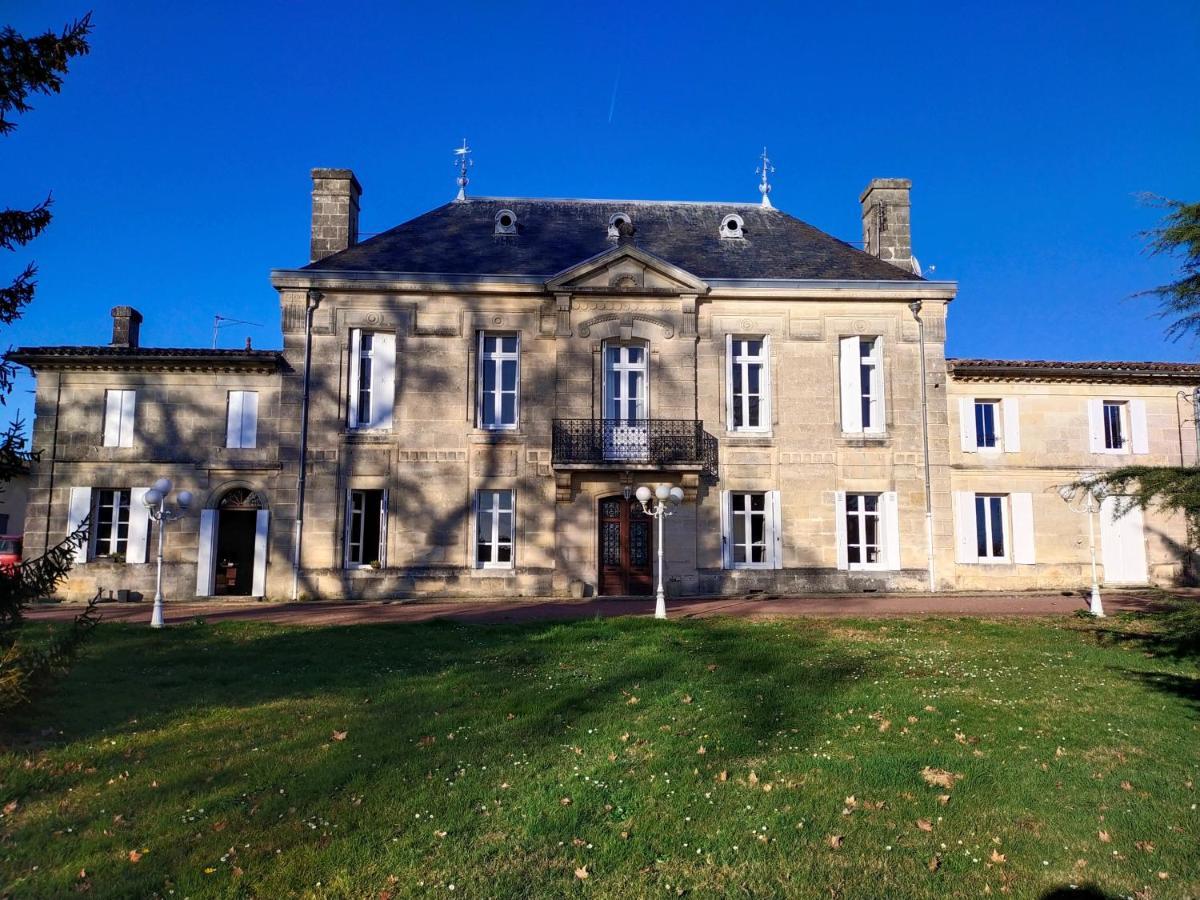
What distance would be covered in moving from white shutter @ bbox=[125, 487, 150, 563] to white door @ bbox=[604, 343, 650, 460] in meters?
10.9

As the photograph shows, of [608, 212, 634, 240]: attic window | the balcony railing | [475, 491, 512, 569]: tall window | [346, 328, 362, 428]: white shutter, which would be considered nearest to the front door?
the balcony railing

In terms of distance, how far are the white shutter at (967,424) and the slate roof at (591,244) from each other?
3493 millimetres

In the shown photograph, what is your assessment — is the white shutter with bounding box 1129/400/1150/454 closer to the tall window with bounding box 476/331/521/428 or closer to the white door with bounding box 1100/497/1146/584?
the white door with bounding box 1100/497/1146/584

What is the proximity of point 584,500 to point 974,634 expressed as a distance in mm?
9367

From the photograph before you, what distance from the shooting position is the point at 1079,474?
20.0m

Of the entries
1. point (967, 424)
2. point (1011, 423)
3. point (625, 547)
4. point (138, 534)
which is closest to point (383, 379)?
point (138, 534)

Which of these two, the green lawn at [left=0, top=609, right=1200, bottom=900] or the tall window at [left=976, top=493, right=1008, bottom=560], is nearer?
the green lawn at [left=0, top=609, right=1200, bottom=900]

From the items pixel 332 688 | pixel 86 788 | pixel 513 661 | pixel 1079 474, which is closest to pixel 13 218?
pixel 86 788

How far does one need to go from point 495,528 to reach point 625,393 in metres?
4.53

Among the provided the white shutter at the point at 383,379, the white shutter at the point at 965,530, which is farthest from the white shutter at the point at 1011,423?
the white shutter at the point at 383,379

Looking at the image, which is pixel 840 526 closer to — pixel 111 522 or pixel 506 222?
pixel 506 222

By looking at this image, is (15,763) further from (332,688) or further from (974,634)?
(974,634)

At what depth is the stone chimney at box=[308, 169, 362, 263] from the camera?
20.9 metres

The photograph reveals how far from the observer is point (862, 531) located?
776 inches
